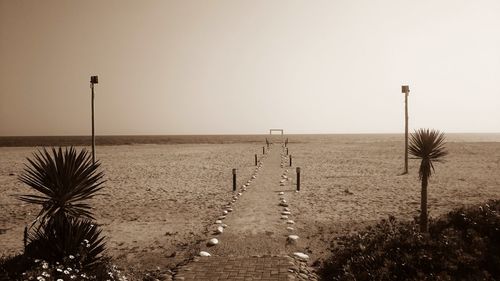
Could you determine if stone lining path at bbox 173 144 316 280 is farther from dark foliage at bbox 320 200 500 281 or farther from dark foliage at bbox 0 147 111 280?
dark foliage at bbox 0 147 111 280

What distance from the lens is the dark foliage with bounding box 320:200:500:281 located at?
6.12m

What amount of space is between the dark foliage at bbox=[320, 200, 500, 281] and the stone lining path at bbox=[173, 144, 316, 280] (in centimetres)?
94

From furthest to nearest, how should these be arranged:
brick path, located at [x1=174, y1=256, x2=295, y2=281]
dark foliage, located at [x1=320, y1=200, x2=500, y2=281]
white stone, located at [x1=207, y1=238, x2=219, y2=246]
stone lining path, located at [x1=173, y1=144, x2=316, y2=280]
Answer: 1. white stone, located at [x1=207, y1=238, x2=219, y2=246]
2. stone lining path, located at [x1=173, y1=144, x2=316, y2=280]
3. brick path, located at [x1=174, y1=256, x2=295, y2=281]
4. dark foliage, located at [x1=320, y1=200, x2=500, y2=281]

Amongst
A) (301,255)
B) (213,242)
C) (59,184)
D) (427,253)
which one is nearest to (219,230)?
(213,242)

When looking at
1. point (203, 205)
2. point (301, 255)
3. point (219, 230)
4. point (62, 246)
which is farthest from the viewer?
point (203, 205)

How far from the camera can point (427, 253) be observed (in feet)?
21.7

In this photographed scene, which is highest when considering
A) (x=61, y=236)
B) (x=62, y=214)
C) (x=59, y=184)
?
(x=59, y=184)

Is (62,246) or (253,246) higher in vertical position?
(62,246)

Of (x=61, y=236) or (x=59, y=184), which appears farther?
(x=59, y=184)

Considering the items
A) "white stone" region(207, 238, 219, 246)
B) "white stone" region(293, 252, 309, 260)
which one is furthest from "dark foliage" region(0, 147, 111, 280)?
"white stone" region(293, 252, 309, 260)

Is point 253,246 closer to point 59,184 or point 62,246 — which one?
point 62,246

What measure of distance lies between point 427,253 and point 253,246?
3.80 meters

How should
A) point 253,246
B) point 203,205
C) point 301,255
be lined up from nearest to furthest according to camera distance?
point 301,255
point 253,246
point 203,205

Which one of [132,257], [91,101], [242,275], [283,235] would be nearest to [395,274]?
[242,275]
